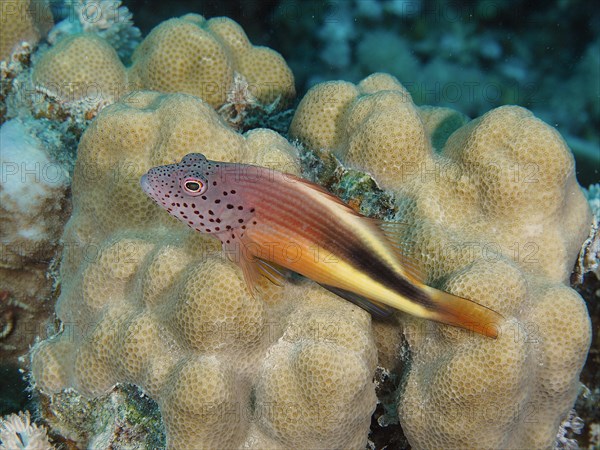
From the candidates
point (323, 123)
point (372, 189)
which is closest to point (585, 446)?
point (372, 189)

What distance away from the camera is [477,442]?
291 centimetres

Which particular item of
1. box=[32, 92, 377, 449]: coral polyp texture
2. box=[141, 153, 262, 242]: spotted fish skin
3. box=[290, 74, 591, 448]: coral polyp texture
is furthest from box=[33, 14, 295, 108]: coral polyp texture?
box=[141, 153, 262, 242]: spotted fish skin

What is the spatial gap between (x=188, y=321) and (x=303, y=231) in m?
0.86

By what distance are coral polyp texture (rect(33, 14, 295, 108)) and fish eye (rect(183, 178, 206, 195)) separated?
1.90 metres

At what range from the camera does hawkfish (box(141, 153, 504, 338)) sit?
2.68 metres

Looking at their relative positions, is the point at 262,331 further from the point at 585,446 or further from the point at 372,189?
the point at 585,446

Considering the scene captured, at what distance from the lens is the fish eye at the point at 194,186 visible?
8.73 ft

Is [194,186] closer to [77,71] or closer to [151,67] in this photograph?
[151,67]

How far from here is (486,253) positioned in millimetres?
2992

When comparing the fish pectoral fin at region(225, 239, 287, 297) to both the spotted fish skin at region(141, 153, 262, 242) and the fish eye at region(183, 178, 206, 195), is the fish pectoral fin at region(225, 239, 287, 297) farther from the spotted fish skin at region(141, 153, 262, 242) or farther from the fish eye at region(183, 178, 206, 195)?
the fish eye at region(183, 178, 206, 195)

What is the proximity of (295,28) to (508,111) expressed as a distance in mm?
5743

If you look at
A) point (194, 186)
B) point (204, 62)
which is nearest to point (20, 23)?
point (204, 62)

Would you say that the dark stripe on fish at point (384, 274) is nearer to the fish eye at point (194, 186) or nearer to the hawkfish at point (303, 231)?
the hawkfish at point (303, 231)

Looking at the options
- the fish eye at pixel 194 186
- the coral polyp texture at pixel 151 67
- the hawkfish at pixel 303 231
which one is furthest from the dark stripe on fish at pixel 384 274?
the coral polyp texture at pixel 151 67
